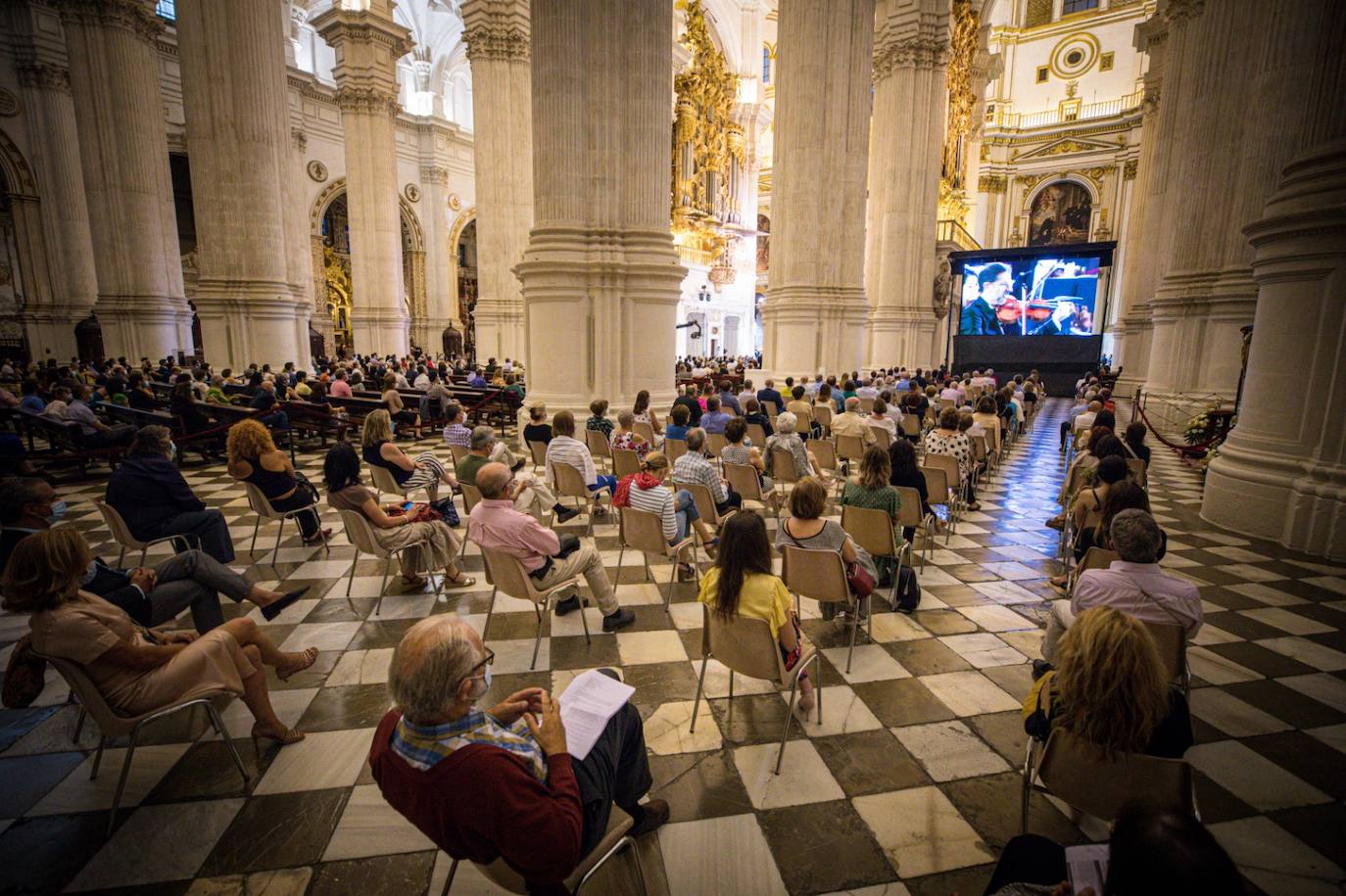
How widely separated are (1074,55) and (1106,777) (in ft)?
130

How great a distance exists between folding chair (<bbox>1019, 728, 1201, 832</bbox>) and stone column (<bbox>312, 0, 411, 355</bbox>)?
69.3ft

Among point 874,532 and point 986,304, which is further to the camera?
point 986,304

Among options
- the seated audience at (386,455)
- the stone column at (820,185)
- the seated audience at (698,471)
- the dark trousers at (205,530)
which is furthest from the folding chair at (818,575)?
the stone column at (820,185)

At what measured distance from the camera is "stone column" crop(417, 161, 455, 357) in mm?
27391

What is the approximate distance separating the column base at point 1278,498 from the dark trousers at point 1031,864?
19.4 feet

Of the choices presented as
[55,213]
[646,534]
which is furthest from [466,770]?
[55,213]

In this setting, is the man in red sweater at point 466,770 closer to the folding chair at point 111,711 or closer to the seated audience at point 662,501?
the folding chair at point 111,711

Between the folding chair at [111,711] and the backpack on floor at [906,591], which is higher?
the folding chair at [111,711]

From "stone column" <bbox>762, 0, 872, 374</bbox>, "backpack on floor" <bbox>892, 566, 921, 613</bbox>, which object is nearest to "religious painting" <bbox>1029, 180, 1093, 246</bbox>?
"stone column" <bbox>762, 0, 872, 374</bbox>

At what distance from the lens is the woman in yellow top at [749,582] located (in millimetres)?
2684

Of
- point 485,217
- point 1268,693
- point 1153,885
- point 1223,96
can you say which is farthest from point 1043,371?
point 1153,885

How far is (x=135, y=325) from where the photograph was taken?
594 inches

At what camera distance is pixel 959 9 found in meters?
19.7

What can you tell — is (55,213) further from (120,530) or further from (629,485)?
(629,485)
